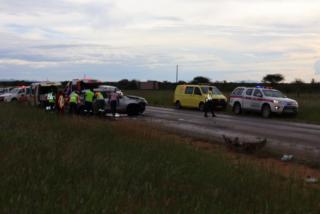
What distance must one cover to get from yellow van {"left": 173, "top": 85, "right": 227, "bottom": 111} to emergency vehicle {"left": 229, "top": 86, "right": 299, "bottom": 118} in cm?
200

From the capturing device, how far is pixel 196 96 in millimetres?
36844

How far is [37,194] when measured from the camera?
589cm

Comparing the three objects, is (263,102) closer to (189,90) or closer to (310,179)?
(189,90)

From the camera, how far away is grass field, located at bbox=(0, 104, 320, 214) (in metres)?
5.86

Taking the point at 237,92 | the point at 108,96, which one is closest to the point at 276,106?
the point at 237,92

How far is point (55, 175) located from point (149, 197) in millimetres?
1375

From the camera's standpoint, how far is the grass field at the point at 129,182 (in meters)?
5.86

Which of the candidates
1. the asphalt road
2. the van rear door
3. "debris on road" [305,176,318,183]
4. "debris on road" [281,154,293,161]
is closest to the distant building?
the van rear door

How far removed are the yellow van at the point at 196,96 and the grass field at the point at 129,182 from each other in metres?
24.7

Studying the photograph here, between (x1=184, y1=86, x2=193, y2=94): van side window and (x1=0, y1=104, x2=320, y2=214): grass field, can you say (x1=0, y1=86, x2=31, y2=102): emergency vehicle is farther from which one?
(x1=0, y1=104, x2=320, y2=214): grass field

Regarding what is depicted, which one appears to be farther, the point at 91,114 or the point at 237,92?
the point at 237,92

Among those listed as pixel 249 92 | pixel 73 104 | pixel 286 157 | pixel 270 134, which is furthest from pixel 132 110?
pixel 286 157

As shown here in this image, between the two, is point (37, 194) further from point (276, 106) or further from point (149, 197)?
point (276, 106)

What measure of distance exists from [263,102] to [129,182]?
24.3m
